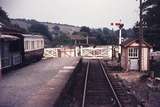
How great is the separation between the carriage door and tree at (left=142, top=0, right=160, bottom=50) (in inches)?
321

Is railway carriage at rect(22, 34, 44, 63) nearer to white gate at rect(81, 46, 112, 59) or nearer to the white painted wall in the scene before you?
the white painted wall

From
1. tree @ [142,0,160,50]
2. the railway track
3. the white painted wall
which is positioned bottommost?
the railway track

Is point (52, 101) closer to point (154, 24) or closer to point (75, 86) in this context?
point (75, 86)

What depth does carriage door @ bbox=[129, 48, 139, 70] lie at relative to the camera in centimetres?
3344

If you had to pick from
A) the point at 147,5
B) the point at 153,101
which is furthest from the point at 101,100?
the point at 147,5

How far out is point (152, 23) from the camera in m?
43.6

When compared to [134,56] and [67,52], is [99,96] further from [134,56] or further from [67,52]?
[67,52]

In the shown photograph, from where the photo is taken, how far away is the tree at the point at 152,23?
41.7 meters

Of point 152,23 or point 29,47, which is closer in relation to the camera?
point 29,47

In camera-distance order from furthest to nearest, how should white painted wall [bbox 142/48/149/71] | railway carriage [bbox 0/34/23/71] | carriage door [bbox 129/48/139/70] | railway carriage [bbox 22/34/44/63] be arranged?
railway carriage [bbox 22/34/44/63] < carriage door [bbox 129/48/139/70] < white painted wall [bbox 142/48/149/71] < railway carriage [bbox 0/34/23/71]

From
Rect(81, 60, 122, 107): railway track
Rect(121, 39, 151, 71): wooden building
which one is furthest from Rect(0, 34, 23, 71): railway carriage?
Rect(121, 39, 151, 71): wooden building

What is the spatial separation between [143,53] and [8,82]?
15082mm

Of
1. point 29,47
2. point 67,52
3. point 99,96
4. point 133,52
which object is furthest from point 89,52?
point 99,96

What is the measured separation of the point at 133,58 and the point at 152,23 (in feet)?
36.8
